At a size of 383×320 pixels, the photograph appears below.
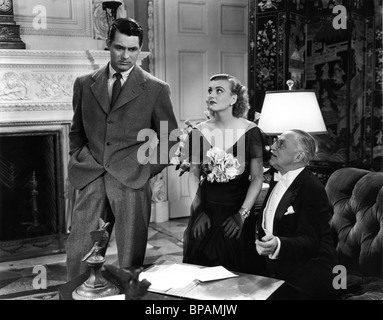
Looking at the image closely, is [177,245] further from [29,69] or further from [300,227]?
[300,227]

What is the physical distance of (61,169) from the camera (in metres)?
4.29

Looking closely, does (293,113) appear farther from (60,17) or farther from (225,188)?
(60,17)

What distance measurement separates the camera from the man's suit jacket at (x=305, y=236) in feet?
6.28

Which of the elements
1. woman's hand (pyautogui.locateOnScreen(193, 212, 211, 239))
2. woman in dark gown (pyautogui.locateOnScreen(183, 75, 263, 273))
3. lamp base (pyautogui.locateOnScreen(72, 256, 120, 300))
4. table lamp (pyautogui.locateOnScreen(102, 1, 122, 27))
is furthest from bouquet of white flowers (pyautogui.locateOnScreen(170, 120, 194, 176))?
table lamp (pyautogui.locateOnScreen(102, 1, 122, 27))

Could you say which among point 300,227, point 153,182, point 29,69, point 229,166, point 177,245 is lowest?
point 177,245

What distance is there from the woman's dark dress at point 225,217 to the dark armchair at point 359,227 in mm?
394

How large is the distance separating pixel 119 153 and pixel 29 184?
2.41 meters

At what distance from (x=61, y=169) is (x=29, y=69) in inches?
35.5

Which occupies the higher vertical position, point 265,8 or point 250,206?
point 265,8

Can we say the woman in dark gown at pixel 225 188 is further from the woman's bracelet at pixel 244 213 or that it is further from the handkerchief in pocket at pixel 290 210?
the handkerchief in pocket at pixel 290 210

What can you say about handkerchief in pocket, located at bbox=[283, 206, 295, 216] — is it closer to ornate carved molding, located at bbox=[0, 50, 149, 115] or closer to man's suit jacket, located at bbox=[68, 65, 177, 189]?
man's suit jacket, located at bbox=[68, 65, 177, 189]

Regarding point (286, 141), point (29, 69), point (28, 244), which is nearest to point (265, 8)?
point (29, 69)

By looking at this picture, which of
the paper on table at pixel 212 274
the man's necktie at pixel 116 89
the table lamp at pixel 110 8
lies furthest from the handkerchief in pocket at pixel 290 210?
the table lamp at pixel 110 8
